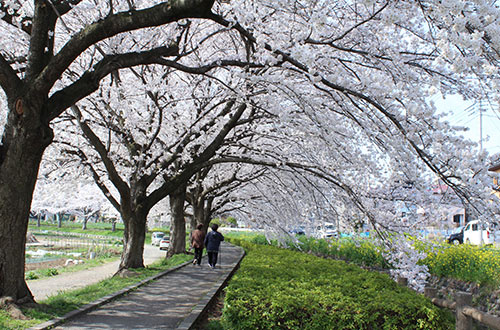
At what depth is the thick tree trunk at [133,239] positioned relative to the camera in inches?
458

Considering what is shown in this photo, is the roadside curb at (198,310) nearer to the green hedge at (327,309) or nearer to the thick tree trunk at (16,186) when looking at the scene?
the green hedge at (327,309)

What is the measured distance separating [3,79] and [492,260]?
11499 mm

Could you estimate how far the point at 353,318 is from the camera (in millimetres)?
5008

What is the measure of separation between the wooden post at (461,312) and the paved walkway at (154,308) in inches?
141

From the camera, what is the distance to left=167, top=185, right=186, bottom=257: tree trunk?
16.7 metres

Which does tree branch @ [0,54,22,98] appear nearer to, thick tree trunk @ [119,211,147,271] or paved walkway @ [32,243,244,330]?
paved walkway @ [32,243,244,330]

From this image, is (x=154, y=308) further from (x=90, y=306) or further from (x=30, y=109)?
(x=30, y=109)

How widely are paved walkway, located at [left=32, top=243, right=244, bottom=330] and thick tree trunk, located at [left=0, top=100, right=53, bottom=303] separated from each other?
3.31 ft

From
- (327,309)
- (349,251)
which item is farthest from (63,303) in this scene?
(349,251)

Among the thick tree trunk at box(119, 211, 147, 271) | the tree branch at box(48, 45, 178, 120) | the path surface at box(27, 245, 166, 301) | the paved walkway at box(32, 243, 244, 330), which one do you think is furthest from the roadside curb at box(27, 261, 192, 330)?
the tree branch at box(48, 45, 178, 120)

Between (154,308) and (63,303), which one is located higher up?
(63,303)

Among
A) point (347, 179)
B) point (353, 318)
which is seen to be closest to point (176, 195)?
point (347, 179)

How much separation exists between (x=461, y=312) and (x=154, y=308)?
520 centimetres

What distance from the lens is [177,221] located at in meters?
17.5
